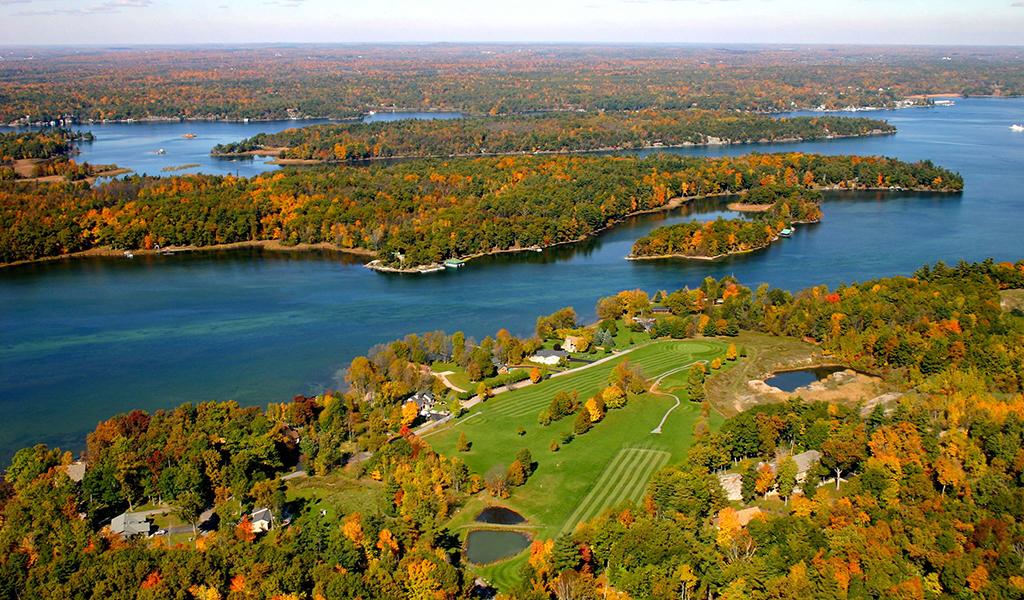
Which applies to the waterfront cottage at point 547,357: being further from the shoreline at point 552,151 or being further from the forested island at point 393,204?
the shoreline at point 552,151

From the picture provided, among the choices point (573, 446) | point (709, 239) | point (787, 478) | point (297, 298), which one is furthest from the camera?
point (709, 239)

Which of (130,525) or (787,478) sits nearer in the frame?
(130,525)

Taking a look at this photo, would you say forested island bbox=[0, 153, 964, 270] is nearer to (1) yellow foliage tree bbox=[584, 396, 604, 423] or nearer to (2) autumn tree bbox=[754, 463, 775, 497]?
(1) yellow foliage tree bbox=[584, 396, 604, 423]

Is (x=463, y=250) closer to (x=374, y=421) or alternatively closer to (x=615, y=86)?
(x=374, y=421)

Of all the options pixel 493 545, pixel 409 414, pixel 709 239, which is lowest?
pixel 493 545

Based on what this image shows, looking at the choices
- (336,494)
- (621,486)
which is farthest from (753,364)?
(336,494)

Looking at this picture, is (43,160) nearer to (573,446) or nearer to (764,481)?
(573,446)

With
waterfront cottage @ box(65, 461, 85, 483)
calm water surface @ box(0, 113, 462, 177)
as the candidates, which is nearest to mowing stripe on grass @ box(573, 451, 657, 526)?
waterfront cottage @ box(65, 461, 85, 483)
